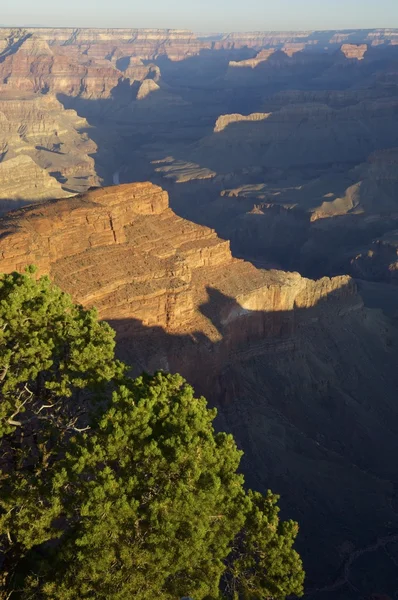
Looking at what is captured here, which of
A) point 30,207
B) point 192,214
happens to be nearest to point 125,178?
point 192,214

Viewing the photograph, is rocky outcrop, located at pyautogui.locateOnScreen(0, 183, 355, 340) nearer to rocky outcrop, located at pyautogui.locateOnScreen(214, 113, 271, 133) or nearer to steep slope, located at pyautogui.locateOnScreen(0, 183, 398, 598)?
steep slope, located at pyautogui.locateOnScreen(0, 183, 398, 598)

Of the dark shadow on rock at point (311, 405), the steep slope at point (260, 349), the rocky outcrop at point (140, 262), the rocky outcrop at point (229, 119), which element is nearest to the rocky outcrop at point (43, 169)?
the rocky outcrop at point (229, 119)

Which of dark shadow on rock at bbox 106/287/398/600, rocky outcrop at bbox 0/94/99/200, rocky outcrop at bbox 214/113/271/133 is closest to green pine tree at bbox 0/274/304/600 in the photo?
dark shadow on rock at bbox 106/287/398/600

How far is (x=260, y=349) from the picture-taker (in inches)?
2314

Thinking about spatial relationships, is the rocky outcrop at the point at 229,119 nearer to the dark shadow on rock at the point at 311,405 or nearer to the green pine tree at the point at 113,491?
the dark shadow on rock at the point at 311,405

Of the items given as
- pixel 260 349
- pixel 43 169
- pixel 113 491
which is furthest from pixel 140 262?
pixel 43 169

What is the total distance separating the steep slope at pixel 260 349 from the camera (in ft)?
150

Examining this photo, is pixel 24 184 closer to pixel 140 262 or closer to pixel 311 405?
pixel 140 262

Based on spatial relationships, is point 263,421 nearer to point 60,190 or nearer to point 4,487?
point 4,487

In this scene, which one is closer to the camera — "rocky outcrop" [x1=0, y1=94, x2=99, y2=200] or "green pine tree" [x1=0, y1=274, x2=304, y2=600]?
"green pine tree" [x1=0, y1=274, x2=304, y2=600]

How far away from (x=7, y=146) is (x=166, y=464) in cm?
17243

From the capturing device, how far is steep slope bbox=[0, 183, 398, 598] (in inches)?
1799

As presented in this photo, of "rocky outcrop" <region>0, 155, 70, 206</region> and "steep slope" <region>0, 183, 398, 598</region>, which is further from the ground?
"steep slope" <region>0, 183, 398, 598</region>

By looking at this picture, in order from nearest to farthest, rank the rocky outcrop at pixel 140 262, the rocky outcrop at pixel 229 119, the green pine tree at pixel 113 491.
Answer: the green pine tree at pixel 113 491 < the rocky outcrop at pixel 140 262 < the rocky outcrop at pixel 229 119
